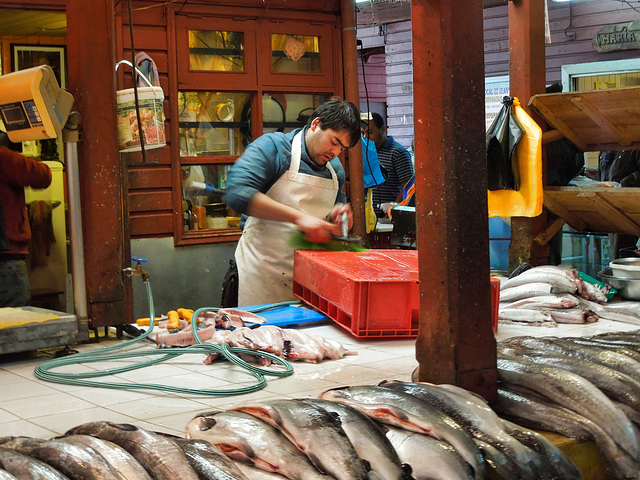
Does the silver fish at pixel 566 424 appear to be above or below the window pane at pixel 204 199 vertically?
below

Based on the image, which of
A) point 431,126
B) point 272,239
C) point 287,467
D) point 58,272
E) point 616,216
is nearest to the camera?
point 287,467

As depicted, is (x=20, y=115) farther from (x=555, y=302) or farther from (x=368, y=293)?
(x=555, y=302)

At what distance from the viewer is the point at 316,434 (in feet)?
9.84

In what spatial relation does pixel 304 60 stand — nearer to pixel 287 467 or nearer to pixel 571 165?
pixel 571 165

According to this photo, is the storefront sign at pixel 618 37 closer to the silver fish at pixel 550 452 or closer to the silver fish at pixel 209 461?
the silver fish at pixel 550 452

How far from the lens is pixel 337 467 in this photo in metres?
2.90

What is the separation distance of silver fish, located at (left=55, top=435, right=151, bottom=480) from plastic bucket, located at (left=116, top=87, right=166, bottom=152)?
10.6 ft

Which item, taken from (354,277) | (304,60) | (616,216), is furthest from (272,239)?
(304,60)

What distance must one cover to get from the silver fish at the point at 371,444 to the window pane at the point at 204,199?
6694mm

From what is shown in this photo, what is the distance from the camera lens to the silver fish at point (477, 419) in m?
3.32

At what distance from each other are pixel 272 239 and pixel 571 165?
3.89 m

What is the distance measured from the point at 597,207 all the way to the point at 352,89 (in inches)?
144

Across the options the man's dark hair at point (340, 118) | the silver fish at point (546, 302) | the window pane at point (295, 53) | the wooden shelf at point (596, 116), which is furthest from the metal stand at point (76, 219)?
the window pane at point (295, 53)

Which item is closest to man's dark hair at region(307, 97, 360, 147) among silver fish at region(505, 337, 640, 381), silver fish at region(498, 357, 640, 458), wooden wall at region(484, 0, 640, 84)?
silver fish at region(505, 337, 640, 381)
